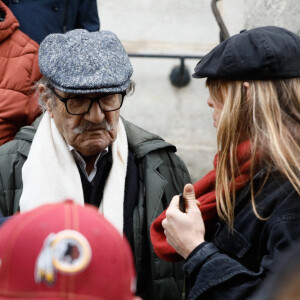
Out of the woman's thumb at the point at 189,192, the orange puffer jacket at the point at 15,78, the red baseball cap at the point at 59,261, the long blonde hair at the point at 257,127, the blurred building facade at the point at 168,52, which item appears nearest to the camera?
the red baseball cap at the point at 59,261

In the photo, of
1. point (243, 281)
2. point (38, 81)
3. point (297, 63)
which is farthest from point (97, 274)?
Answer: point (38, 81)

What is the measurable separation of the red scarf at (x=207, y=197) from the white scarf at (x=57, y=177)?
1.38 feet

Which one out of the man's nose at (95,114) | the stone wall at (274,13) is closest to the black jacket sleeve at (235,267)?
the man's nose at (95,114)

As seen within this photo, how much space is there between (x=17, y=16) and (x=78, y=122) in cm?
93

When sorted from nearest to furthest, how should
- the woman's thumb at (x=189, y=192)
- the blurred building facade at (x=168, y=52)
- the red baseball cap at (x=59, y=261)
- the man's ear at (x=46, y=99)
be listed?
the red baseball cap at (x=59, y=261) → the woman's thumb at (x=189, y=192) → the man's ear at (x=46, y=99) → the blurred building facade at (x=168, y=52)

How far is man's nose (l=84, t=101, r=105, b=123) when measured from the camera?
2.79m

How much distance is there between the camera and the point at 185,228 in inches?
85.2

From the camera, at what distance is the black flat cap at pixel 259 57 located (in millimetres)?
2129

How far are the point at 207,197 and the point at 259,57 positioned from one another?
493mm

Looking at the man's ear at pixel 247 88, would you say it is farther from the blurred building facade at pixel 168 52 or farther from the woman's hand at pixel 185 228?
the blurred building facade at pixel 168 52

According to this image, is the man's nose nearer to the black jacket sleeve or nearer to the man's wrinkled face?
the man's wrinkled face

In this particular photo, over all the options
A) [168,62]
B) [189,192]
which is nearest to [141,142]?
[189,192]

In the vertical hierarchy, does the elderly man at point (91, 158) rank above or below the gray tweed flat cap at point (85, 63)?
below

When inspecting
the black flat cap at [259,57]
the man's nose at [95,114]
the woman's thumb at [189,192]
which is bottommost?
the man's nose at [95,114]
